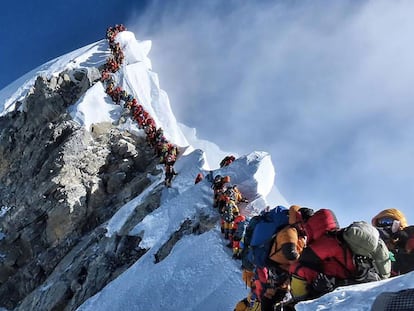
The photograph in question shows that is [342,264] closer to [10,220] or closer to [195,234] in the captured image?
[195,234]

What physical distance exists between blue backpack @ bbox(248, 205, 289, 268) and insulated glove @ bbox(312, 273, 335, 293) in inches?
36.8

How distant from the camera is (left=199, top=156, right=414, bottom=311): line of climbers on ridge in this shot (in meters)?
5.86

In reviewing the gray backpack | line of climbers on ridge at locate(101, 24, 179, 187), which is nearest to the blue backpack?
the gray backpack

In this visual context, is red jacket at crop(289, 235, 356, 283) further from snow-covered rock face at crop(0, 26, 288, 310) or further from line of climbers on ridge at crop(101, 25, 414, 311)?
snow-covered rock face at crop(0, 26, 288, 310)

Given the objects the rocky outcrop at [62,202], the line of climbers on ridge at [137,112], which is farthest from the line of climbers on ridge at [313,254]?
the line of climbers on ridge at [137,112]

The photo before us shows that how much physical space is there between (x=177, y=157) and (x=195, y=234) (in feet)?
30.7

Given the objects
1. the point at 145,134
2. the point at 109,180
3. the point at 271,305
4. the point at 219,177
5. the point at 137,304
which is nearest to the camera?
the point at 271,305

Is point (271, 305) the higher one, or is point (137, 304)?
point (137, 304)

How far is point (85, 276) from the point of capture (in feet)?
56.1

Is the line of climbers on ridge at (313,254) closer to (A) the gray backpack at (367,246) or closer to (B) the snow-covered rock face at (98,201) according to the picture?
(A) the gray backpack at (367,246)

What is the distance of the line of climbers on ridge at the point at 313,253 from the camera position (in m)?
5.86

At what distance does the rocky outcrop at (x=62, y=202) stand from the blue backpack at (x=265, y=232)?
982 cm

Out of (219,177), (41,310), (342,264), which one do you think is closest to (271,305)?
(342,264)

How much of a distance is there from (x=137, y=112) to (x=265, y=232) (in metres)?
23.8
